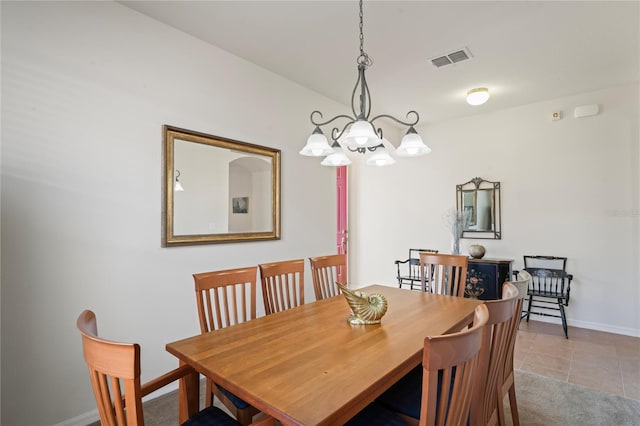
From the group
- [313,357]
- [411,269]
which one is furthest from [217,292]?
[411,269]

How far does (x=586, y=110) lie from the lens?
3734 millimetres

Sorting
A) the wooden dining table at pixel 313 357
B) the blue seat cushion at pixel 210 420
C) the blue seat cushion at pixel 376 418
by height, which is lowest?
the blue seat cushion at pixel 210 420

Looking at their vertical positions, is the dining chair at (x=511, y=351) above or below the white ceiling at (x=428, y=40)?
below

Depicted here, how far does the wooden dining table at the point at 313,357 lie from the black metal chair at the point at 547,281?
2.50 m

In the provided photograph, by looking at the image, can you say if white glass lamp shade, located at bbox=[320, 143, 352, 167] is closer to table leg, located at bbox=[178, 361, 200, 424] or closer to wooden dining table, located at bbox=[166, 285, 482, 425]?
wooden dining table, located at bbox=[166, 285, 482, 425]

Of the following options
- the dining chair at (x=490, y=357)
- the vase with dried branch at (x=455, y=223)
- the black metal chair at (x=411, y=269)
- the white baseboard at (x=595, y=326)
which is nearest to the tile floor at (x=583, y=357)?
the white baseboard at (x=595, y=326)

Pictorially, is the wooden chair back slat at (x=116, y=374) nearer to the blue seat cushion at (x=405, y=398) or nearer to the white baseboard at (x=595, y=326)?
the blue seat cushion at (x=405, y=398)

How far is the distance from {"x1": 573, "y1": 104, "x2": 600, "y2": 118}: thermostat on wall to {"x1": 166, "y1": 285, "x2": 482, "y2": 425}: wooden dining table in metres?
3.29

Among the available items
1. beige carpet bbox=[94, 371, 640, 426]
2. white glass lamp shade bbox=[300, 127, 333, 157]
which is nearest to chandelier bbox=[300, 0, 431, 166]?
white glass lamp shade bbox=[300, 127, 333, 157]

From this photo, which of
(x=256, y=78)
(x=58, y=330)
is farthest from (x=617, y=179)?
(x=58, y=330)

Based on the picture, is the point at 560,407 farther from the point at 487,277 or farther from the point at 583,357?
the point at 487,277

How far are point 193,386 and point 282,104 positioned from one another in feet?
8.77

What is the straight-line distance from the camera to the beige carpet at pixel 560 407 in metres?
2.05

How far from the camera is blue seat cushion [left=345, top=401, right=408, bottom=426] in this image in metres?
1.28
